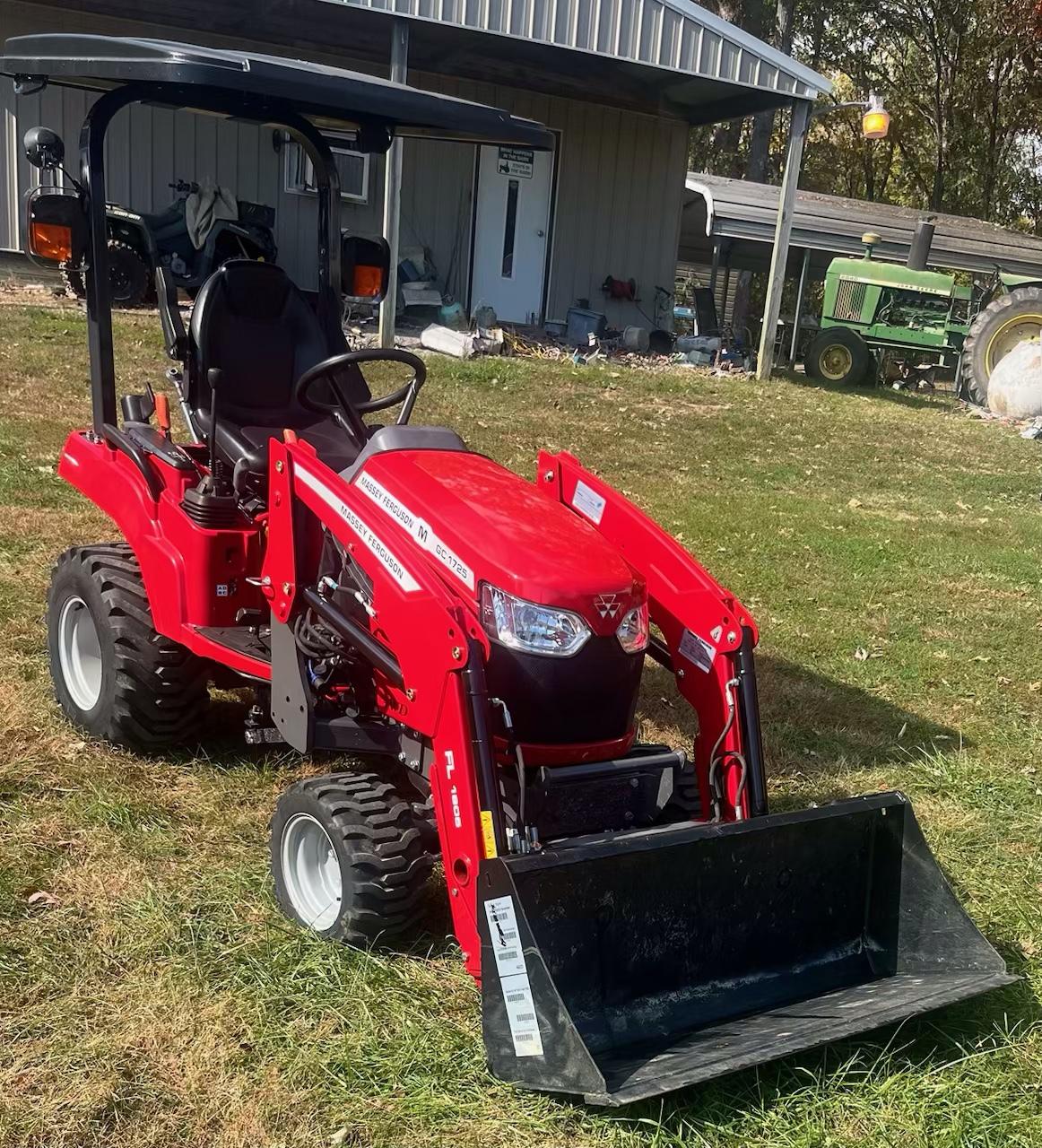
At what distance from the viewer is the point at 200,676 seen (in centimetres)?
387

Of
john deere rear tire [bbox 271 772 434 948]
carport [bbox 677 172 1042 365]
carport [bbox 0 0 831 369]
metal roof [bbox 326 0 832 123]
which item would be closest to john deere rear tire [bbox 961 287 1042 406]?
carport [bbox 677 172 1042 365]

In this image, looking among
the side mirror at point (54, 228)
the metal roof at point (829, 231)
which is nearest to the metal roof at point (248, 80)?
the side mirror at point (54, 228)

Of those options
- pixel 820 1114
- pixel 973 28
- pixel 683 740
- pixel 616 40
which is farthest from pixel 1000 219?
pixel 820 1114

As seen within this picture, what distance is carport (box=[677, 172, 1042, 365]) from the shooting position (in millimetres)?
17094

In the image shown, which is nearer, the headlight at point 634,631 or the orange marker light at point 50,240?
the headlight at point 634,631

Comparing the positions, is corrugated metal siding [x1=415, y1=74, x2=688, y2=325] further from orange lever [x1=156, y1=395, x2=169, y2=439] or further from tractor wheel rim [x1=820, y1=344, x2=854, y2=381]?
orange lever [x1=156, y1=395, x2=169, y2=439]

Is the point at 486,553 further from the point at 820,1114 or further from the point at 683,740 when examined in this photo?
the point at 683,740

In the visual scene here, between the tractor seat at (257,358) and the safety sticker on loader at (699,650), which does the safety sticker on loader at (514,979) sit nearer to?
the safety sticker on loader at (699,650)

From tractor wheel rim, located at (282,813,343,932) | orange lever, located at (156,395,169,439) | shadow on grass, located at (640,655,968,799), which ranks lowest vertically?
shadow on grass, located at (640,655,968,799)

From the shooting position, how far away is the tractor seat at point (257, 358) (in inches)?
150

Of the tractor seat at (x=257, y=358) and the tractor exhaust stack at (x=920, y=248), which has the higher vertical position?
the tractor exhaust stack at (x=920, y=248)

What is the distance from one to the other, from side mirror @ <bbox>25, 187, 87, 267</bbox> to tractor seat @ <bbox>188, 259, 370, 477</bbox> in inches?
15.5

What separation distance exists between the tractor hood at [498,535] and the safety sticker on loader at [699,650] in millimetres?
290

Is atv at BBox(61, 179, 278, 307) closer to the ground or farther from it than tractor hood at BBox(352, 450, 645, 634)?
farther from it
